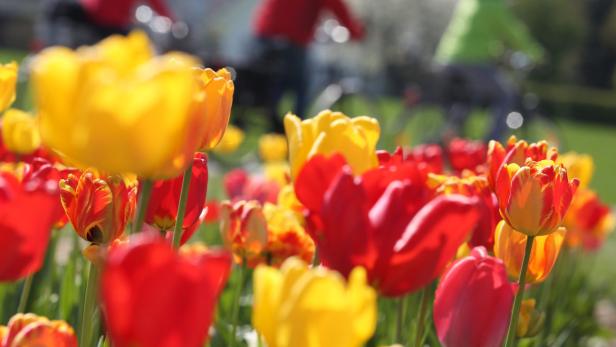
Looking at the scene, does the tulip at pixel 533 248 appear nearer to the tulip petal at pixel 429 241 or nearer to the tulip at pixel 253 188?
the tulip petal at pixel 429 241

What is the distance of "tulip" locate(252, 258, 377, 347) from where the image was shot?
1.72 feet

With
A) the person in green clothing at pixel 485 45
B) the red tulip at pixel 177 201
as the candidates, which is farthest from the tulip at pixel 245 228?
the person in green clothing at pixel 485 45

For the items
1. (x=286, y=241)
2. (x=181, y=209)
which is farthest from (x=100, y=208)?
(x=286, y=241)

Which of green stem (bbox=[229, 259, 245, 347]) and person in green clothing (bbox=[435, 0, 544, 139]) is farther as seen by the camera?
person in green clothing (bbox=[435, 0, 544, 139])

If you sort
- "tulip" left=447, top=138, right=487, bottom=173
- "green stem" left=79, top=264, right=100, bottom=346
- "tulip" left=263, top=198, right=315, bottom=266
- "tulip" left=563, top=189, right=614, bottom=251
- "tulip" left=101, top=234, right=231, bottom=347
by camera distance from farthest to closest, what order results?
"tulip" left=563, top=189, right=614, bottom=251
"tulip" left=447, top=138, right=487, bottom=173
"tulip" left=263, top=198, right=315, bottom=266
"green stem" left=79, top=264, right=100, bottom=346
"tulip" left=101, top=234, right=231, bottom=347

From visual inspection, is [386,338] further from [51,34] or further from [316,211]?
[51,34]

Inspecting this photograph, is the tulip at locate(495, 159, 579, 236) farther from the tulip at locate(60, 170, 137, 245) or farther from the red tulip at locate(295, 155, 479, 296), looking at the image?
the tulip at locate(60, 170, 137, 245)

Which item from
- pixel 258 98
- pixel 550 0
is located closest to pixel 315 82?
pixel 258 98

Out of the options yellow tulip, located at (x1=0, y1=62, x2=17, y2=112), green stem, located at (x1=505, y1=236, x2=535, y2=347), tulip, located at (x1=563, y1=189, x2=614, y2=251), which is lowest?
tulip, located at (x1=563, y1=189, x2=614, y2=251)

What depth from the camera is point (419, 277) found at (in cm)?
70

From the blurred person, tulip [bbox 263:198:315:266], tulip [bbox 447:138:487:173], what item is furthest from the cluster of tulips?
the blurred person

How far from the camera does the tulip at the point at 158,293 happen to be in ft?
1.56

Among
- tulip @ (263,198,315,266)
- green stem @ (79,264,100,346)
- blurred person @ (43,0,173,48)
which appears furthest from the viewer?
blurred person @ (43,0,173,48)

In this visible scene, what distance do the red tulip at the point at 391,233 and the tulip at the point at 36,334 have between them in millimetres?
195
